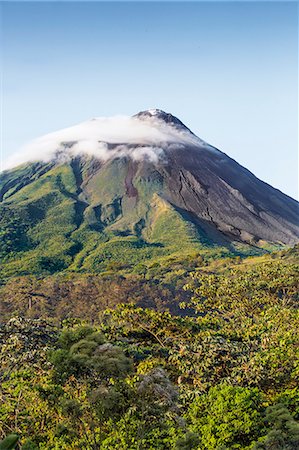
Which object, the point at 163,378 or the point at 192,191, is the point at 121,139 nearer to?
the point at 192,191

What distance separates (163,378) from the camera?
10500 mm

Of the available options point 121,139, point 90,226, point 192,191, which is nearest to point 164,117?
point 121,139

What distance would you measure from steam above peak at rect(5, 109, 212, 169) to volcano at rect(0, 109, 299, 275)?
31 centimetres

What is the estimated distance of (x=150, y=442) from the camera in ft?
40.5

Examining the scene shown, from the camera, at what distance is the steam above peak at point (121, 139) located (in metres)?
124

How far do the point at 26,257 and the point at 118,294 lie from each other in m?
33.0

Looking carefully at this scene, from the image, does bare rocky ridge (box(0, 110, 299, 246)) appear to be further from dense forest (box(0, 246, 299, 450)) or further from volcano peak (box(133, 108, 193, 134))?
dense forest (box(0, 246, 299, 450))

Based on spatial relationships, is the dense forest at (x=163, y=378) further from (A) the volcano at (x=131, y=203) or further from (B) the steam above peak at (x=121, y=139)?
(B) the steam above peak at (x=121, y=139)

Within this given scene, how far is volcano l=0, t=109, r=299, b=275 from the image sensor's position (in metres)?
84.7

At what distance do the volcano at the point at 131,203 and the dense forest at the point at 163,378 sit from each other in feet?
176

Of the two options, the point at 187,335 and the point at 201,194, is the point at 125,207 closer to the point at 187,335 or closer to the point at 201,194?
the point at 201,194

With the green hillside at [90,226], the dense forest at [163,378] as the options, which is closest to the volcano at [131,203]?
the green hillside at [90,226]

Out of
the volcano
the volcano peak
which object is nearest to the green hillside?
the volcano

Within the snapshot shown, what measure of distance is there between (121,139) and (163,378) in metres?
126
